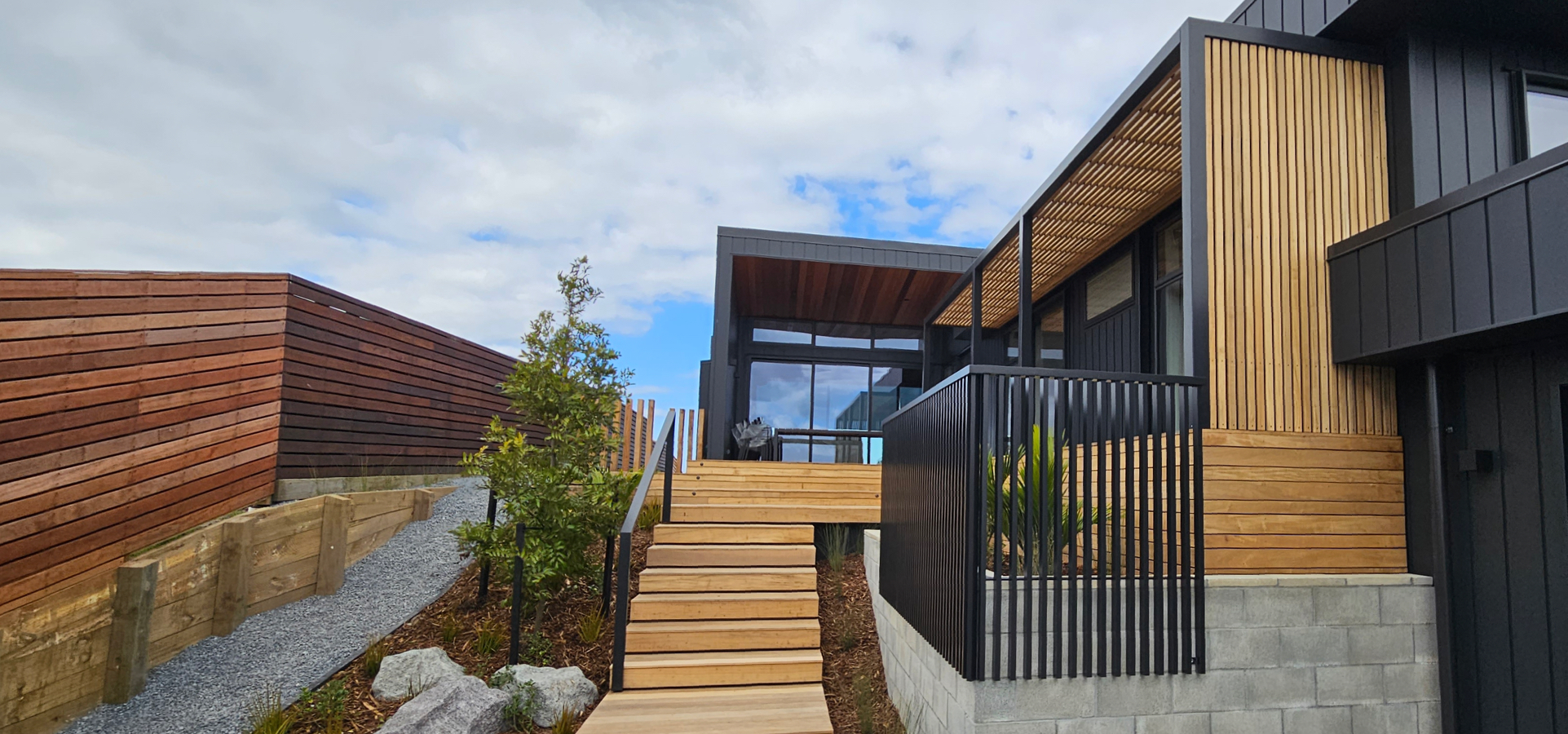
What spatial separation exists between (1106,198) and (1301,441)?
3.08 meters

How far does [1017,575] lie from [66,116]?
7.51 m

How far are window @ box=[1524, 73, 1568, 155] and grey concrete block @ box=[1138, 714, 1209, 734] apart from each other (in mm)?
4279

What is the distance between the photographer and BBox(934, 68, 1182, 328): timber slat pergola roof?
17.0 ft

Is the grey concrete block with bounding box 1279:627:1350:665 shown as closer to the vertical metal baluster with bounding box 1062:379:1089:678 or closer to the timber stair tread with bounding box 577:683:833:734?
the vertical metal baluster with bounding box 1062:379:1089:678

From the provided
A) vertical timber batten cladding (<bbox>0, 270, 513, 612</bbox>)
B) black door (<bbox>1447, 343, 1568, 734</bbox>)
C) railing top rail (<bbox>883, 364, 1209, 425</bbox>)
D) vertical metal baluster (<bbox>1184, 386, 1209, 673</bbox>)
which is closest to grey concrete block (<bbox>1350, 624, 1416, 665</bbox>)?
black door (<bbox>1447, 343, 1568, 734</bbox>)

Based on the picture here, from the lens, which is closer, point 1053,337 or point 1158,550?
point 1158,550

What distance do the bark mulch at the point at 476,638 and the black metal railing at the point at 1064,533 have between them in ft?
8.76

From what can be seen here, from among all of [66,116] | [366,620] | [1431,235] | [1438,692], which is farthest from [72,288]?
[1438,692]

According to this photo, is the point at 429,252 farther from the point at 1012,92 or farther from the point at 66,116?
the point at 1012,92

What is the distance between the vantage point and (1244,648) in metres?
3.73

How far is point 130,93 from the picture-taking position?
6.06 meters

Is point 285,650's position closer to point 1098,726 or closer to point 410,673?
point 410,673

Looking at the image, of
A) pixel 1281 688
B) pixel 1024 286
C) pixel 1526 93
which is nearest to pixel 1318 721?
pixel 1281 688

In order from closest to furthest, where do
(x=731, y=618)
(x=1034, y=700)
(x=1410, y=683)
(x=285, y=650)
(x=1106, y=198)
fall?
(x=1034, y=700)
(x=1410, y=683)
(x=285, y=650)
(x=731, y=618)
(x=1106, y=198)
